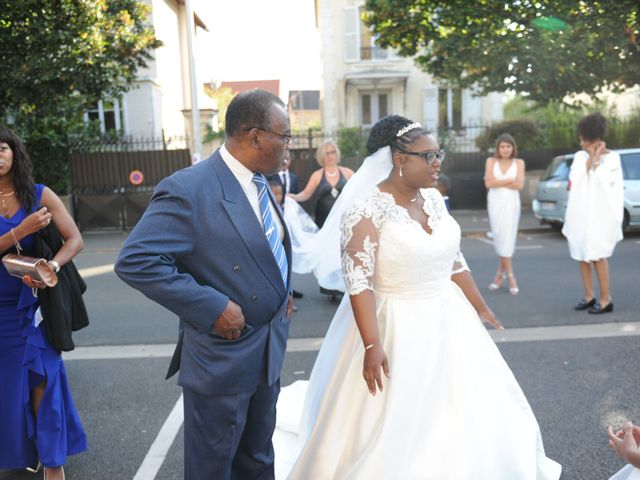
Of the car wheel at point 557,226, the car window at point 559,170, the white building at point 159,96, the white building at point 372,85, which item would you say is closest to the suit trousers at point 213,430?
the car window at point 559,170

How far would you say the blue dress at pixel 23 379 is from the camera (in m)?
3.47

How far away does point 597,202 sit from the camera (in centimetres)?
668

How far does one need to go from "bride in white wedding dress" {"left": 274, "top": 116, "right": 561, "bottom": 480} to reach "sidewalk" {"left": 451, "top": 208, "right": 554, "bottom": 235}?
11.3 m

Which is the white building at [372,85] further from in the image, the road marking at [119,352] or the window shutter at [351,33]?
the road marking at [119,352]

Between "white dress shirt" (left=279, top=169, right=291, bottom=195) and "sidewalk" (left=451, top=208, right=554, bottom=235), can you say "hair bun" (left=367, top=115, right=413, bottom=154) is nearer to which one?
"white dress shirt" (left=279, top=169, right=291, bottom=195)

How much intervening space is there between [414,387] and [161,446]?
1.89 m

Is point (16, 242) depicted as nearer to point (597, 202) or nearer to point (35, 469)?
point (35, 469)

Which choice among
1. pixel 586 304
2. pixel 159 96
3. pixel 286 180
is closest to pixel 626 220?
pixel 586 304

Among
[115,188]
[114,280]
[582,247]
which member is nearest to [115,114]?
[115,188]

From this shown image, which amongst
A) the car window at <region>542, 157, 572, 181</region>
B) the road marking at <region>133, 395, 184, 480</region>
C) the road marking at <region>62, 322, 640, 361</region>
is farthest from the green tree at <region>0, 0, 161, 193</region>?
the road marking at <region>133, 395, 184, 480</region>

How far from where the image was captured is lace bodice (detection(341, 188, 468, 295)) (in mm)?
3096

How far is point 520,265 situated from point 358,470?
24.6 feet

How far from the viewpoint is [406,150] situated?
10.4ft

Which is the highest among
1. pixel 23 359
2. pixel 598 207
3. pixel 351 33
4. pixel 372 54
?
pixel 351 33
